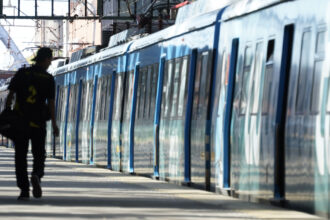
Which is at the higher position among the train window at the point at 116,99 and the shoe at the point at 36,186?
the train window at the point at 116,99

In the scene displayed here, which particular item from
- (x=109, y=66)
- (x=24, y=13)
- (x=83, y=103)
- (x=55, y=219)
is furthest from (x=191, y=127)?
(x=24, y=13)

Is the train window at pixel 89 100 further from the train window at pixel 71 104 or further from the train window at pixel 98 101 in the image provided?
the train window at pixel 71 104

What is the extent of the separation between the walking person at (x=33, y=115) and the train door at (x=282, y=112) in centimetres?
302

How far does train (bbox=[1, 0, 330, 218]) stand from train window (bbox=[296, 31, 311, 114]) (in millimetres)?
13

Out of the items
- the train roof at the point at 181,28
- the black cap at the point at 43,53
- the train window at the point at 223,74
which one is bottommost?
the train window at the point at 223,74

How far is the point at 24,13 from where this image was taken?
49438mm

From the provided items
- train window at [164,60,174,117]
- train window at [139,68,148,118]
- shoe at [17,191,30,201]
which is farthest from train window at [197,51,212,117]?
train window at [139,68,148,118]

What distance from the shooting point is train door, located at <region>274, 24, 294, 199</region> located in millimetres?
14234

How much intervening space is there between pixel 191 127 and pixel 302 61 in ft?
19.3

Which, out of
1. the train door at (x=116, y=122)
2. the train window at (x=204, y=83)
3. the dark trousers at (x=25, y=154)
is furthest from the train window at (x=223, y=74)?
the train door at (x=116, y=122)

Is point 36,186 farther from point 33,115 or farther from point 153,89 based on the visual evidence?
point 153,89

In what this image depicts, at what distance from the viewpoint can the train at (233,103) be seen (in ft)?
43.0

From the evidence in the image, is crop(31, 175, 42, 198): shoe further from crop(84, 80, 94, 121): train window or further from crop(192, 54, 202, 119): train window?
crop(84, 80, 94, 121): train window

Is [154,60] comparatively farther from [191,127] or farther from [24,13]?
[24,13]
